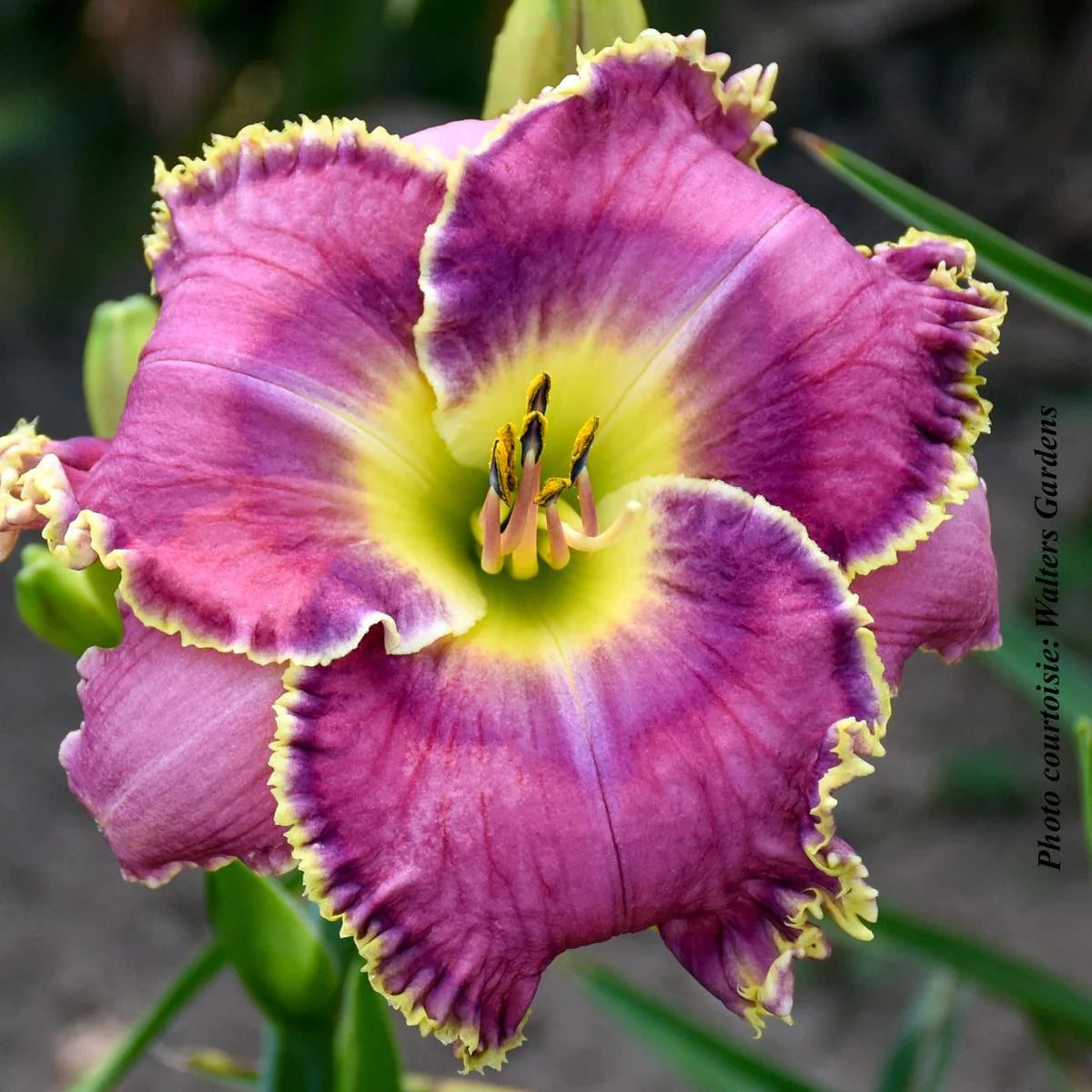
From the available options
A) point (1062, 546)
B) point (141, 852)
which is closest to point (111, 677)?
point (141, 852)

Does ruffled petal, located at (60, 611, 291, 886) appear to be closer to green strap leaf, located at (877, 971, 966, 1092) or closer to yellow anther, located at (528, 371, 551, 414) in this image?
yellow anther, located at (528, 371, 551, 414)

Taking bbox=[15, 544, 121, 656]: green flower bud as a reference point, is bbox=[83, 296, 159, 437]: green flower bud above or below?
above

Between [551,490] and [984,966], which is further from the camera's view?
[984,966]

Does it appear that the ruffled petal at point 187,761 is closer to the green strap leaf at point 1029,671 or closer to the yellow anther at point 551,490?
the yellow anther at point 551,490

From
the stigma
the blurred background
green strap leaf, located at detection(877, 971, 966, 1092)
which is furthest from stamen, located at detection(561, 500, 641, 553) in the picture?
the blurred background

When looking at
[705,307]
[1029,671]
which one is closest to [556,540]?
[705,307]

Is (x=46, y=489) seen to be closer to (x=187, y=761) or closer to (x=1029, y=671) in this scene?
(x=187, y=761)

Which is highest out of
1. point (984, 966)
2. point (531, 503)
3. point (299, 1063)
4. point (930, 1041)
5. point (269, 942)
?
point (531, 503)
